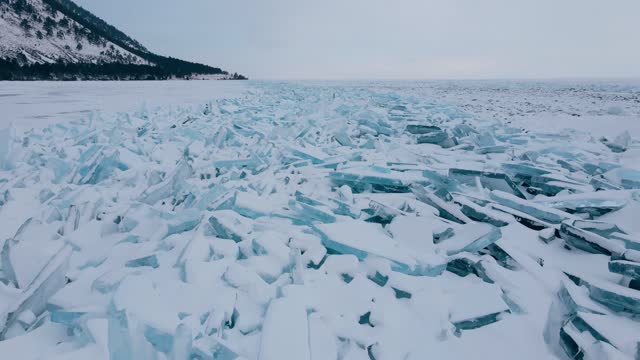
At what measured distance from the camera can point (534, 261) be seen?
5.50 ft

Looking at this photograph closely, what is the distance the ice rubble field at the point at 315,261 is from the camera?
3.81 ft

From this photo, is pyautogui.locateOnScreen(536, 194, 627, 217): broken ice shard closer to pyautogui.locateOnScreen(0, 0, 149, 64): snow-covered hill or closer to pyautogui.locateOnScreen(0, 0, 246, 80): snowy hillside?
pyautogui.locateOnScreen(0, 0, 246, 80): snowy hillside

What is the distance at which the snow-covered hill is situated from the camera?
35.8 m

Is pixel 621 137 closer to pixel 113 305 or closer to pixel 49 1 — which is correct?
pixel 113 305

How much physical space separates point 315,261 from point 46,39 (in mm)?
52058

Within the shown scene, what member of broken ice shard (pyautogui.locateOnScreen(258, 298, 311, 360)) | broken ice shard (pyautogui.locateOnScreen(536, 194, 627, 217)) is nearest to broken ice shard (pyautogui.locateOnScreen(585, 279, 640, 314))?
broken ice shard (pyautogui.locateOnScreen(536, 194, 627, 217))

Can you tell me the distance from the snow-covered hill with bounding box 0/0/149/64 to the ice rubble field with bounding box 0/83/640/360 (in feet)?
135

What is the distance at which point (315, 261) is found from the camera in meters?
1.59

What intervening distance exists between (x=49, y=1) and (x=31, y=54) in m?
22.7

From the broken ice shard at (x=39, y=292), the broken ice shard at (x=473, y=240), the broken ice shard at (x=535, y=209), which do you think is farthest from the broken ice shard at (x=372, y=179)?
the broken ice shard at (x=39, y=292)

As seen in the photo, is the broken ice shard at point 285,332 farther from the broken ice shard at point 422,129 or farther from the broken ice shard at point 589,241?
the broken ice shard at point 422,129

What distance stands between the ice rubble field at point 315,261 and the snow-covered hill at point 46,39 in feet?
135

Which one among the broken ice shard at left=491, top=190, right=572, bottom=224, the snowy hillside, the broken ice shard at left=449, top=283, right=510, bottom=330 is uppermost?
the snowy hillside

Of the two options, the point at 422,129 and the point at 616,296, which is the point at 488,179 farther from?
the point at 422,129
